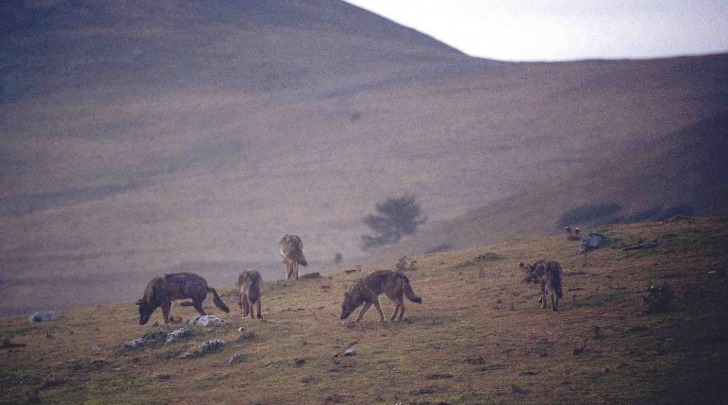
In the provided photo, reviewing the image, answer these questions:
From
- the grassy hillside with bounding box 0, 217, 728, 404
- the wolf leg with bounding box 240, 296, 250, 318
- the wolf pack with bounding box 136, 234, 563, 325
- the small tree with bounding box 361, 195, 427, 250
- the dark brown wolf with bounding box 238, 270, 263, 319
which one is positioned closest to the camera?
the grassy hillside with bounding box 0, 217, 728, 404

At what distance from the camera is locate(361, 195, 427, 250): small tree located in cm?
7069

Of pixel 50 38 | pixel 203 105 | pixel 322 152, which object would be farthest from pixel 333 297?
pixel 50 38

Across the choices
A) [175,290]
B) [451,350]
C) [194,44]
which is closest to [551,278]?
[451,350]

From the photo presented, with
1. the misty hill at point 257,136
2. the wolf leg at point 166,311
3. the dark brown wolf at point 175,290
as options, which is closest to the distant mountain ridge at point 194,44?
the misty hill at point 257,136

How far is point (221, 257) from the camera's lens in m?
73.6

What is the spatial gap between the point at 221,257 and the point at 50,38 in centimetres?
11397

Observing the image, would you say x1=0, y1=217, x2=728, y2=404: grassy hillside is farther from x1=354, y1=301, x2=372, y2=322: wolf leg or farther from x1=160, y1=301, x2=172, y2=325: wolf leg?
x1=160, y1=301, x2=172, y2=325: wolf leg

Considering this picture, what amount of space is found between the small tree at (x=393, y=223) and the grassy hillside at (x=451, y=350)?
45213 millimetres

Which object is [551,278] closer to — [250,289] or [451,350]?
[451,350]

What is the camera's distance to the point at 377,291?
794 inches

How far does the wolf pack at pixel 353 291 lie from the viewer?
64.5 ft

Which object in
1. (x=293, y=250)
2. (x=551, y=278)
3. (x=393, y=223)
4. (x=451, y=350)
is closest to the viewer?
(x=451, y=350)

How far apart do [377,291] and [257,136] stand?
9374 cm

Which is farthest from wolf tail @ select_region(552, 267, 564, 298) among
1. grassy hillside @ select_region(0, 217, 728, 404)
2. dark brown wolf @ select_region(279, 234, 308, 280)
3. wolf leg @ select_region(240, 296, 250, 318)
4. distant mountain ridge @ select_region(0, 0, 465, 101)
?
distant mountain ridge @ select_region(0, 0, 465, 101)
